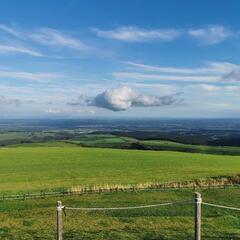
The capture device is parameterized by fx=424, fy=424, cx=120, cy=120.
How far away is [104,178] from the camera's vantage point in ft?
166

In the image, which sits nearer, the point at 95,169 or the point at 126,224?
the point at 126,224

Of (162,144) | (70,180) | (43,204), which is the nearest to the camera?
(43,204)

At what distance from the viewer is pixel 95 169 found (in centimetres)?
5888

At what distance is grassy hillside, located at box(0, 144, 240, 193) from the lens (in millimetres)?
48219

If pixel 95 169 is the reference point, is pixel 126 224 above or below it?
above

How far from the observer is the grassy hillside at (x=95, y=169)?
48.2m

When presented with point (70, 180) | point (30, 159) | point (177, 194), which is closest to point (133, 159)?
point (30, 159)

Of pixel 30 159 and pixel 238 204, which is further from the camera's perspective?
pixel 30 159

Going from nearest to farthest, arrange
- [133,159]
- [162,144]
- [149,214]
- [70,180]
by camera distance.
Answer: [149,214] → [70,180] → [133,159] → [162,144]

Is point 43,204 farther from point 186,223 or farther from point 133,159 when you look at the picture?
point 133,159

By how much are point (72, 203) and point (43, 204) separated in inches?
81.6

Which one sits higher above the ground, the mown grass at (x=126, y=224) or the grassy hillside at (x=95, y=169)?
the mown grass at (x=126, y=224)

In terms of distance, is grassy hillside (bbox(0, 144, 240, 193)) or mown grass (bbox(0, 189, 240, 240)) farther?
grassy hillside (bbox(0, 144, 240, 193))

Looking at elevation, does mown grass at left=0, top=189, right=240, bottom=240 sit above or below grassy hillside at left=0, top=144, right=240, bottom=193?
above
